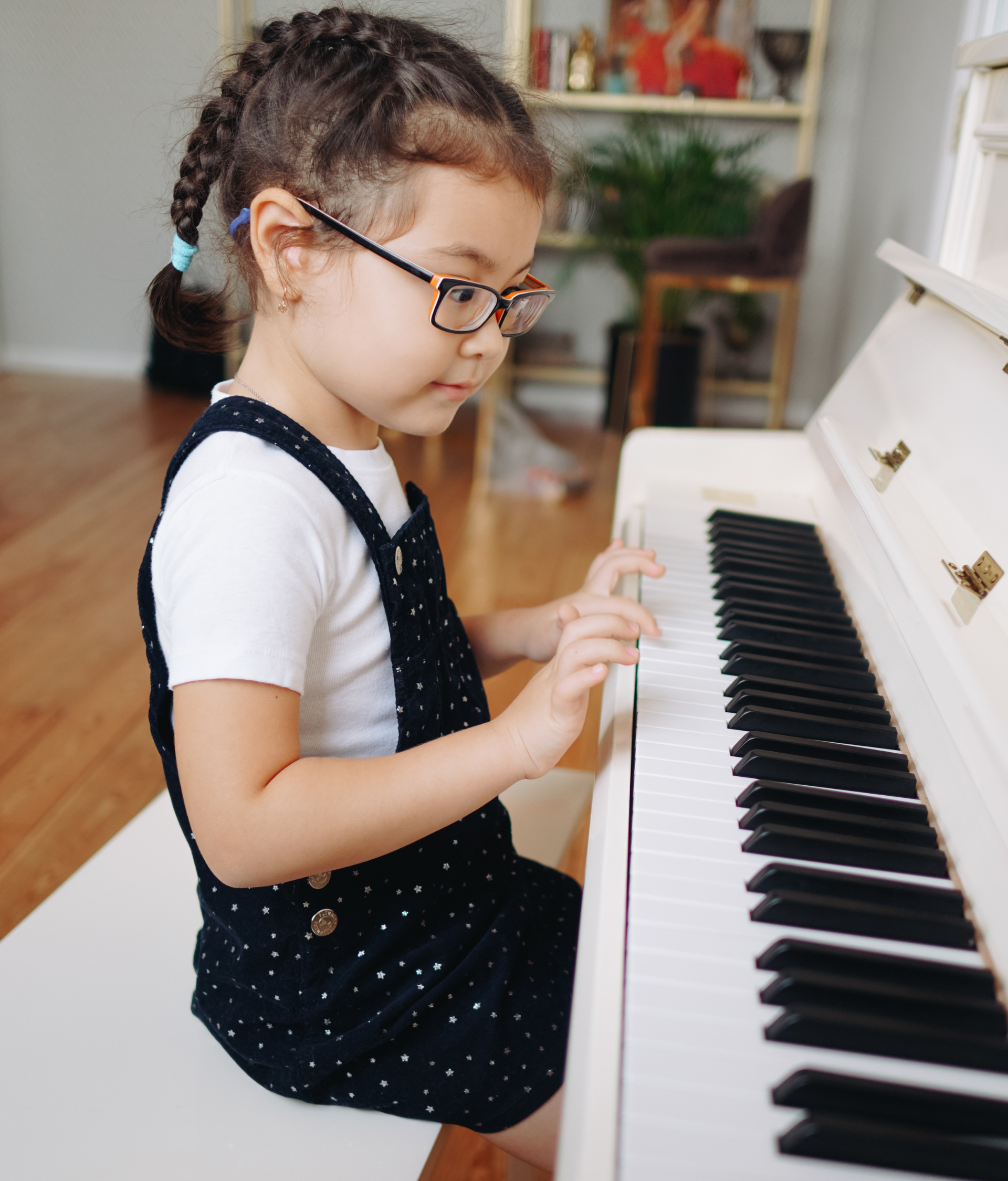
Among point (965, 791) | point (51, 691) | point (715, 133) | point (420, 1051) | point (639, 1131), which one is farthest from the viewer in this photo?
point (715, 133)

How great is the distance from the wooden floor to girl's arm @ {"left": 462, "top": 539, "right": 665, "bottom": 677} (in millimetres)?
577

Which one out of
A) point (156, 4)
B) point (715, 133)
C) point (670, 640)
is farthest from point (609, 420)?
point (670, 640)

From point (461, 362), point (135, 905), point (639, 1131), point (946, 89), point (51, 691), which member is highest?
point (946, 89)

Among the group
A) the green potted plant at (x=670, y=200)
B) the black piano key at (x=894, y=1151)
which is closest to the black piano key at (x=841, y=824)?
the black piano key at (x=894, y=1151)

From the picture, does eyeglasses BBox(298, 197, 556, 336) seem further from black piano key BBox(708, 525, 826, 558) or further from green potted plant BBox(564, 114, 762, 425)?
green potted plant BBox(564, 114, 762, 425)

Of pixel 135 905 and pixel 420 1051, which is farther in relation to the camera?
pixel 135 905

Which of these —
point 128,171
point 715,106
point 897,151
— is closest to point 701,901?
point 897,151

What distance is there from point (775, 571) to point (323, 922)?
0.58 m

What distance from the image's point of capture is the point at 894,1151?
Answer: 452mm

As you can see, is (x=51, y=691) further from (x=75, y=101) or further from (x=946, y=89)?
(x=75, y=101)

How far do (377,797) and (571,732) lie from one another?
142 millimetres

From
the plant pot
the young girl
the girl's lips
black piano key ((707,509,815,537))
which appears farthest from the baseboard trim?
the girl's lips

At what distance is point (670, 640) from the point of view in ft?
2.97

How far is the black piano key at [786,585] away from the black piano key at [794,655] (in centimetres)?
13
